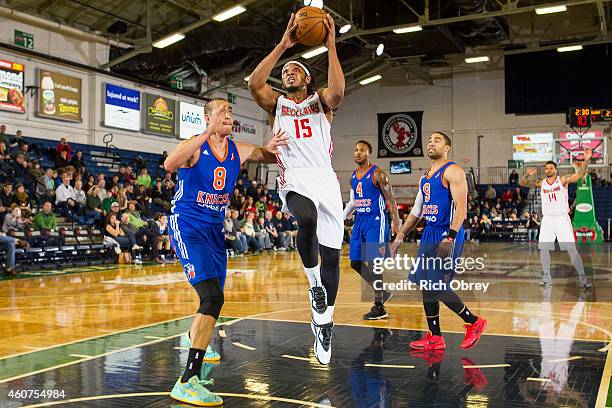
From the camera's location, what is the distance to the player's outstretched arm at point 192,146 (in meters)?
3.95

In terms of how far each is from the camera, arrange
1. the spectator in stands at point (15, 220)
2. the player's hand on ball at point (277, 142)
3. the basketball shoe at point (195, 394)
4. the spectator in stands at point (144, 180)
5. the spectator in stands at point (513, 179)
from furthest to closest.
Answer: the spectator in stands at point (513, 179) < the spectator in stands at point (144, 180) < the spectator in stands at point (15, 220) < the player's hand on ball at point (277, 142) < the basketball shoe at point (195, 394)

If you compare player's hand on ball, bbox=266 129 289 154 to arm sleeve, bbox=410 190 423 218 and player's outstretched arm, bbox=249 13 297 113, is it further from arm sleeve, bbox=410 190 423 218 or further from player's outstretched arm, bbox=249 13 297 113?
arm sleeve, bbox=410 190 423 218

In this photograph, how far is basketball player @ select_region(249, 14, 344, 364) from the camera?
430cm

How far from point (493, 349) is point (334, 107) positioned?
253 cm

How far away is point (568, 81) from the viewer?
2956cm

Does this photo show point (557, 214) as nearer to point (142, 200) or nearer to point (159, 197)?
point (142, 200)

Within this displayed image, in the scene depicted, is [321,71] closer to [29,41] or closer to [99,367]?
[29,41]

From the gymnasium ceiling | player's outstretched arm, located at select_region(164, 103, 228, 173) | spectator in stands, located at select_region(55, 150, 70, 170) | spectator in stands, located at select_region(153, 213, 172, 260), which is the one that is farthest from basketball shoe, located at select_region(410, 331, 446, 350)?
the gymnasium ceiling

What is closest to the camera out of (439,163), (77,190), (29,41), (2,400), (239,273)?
(2,400)

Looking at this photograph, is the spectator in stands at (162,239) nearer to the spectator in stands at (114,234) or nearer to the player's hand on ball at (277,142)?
the spectator in stands at (114,234)

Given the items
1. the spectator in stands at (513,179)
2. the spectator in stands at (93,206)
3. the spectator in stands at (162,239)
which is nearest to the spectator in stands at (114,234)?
the spectator in stands at (93,206)

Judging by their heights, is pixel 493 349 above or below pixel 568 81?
below

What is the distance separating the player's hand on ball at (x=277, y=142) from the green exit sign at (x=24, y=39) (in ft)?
52.8

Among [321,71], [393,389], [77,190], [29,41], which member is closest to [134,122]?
[29,41]
